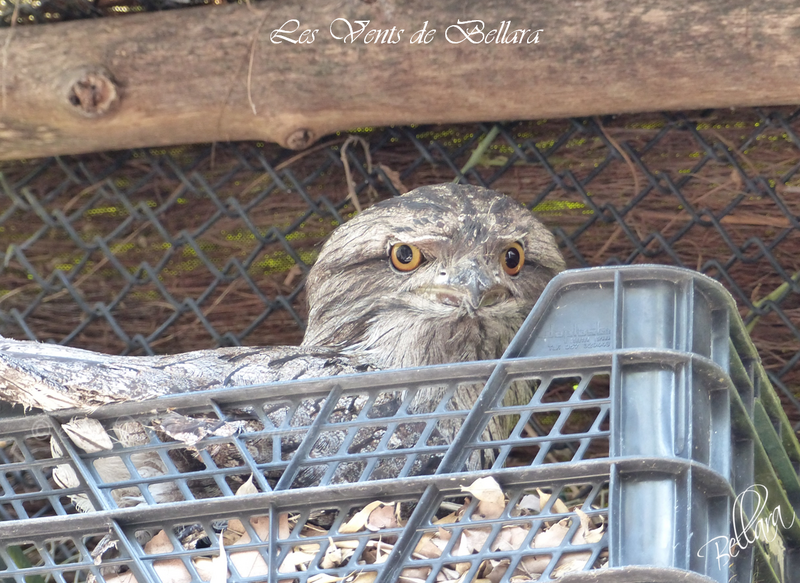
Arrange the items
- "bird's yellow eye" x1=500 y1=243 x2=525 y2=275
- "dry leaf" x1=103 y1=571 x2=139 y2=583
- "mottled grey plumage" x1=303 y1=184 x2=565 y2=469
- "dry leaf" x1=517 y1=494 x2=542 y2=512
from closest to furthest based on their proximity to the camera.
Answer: "dry leaf" x1=103 y1=571 x2=139 y2=583 < "dry leaf" x1=517 y1=494 x2=542 y2=512 < "mottled grey plumage" x1=303 y1=184 x2=565 y2=469 < "bird's yellow eye" x1=500 y1=243 x2=525 y2=275

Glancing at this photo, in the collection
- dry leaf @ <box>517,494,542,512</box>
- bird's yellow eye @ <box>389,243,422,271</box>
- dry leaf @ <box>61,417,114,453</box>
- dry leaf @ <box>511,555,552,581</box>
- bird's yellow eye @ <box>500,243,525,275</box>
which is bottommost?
dry leaf @ <box>511,555,552,581</box>

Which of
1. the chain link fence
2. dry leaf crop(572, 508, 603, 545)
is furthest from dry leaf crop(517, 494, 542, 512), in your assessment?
Result: the chain link fence

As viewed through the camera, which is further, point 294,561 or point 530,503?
point 530,503

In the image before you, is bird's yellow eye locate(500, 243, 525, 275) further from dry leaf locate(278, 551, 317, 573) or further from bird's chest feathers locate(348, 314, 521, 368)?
dry leaf locate(278, 551, 317, 573)

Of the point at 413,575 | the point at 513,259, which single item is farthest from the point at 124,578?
the point at 513,259

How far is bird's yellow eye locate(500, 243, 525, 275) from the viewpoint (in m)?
2.68

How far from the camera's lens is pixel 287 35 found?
3.02m

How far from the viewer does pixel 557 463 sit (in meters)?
1.58

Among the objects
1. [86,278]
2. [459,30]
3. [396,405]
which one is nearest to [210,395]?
[396,405]

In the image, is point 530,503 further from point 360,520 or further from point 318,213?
point 318,213

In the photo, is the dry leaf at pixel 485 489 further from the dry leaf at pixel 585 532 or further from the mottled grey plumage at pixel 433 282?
the mottled grey plumage at pixel 433 282

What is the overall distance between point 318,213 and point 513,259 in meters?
1.01

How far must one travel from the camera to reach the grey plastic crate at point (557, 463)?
5.03 ft

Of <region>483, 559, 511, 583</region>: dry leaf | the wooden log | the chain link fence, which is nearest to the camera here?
<region>483, 559, 511, 583</region>: dry leaf
